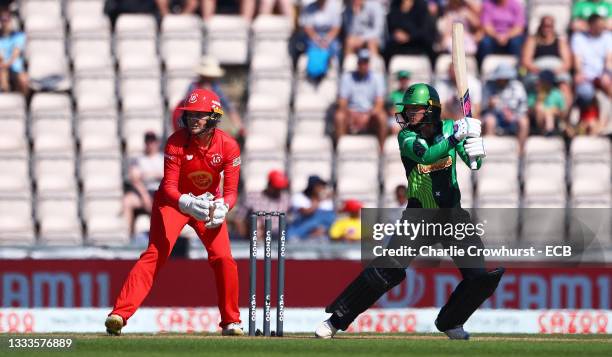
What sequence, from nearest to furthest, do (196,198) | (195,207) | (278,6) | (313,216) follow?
(195,207)
(196,198)
(313,216)
(278,6)

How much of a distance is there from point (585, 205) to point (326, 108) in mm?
3040

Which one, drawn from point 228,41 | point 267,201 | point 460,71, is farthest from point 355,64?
point 460,71

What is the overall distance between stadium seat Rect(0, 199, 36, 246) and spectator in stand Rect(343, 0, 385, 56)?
3.99m

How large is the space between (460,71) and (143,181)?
18.4ft

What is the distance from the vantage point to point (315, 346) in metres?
10.7

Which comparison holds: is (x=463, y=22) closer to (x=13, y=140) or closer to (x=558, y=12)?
(x=558, y=12)

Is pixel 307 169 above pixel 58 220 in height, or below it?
above

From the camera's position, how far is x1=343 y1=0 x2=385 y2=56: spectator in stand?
17516mm

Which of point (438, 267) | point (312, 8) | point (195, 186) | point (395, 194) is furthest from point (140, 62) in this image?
point (195, 186)

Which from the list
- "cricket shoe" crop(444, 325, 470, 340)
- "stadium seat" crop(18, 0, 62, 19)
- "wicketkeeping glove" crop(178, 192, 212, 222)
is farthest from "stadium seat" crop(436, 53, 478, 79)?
"wicketkeeping glove" crop(178, 192, 212, 222)

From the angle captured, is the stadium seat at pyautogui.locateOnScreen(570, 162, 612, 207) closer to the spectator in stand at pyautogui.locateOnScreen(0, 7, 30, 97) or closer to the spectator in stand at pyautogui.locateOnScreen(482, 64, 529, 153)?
the spectator in stand at pyautogui.locateOnScreen(482, 64, 529, 153)

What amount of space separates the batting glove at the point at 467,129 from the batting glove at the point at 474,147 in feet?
0.11

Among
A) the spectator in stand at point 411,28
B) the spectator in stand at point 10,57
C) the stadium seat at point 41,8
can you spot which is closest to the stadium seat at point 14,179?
the spectator in stand at point 10,57

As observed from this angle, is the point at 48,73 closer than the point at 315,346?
No
